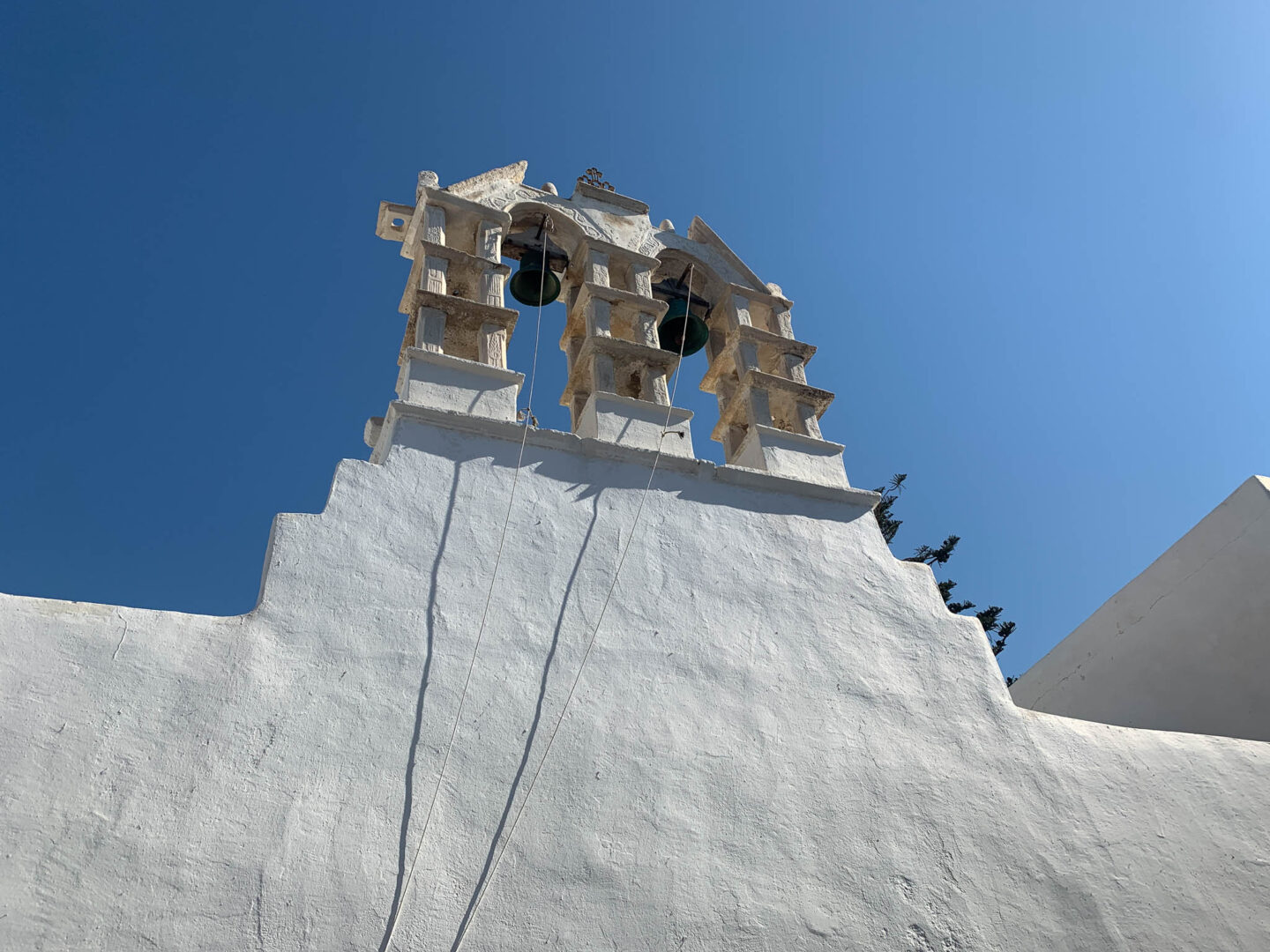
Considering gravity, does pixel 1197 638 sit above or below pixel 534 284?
below

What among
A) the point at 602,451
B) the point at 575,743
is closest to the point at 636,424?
the point at 602,451

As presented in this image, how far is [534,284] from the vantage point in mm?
4680

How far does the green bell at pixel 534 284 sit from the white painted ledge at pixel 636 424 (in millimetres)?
983

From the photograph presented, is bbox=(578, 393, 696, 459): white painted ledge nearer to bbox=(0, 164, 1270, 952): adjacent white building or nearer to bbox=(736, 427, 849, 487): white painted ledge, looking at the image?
bbox=(0, 164, 1270, 952): adjacent white building

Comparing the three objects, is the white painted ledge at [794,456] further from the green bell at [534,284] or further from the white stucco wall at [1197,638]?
the white stucco wall at [1197,638]

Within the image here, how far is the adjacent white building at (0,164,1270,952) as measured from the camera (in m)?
2.25

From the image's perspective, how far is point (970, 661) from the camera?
11.6 feet

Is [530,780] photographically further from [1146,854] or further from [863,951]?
[1146,854]

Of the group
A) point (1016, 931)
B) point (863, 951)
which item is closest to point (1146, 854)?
point (1016, 931)

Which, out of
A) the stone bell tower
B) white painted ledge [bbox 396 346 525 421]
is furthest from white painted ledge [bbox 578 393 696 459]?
white painted ledge [bbox 396 346 525 421]

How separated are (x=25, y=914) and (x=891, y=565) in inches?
115

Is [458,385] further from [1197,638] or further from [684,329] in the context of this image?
[1197,638]

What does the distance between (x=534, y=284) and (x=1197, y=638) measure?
11.8 feet

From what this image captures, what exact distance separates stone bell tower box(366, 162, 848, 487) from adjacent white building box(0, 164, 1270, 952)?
30 millimetres
